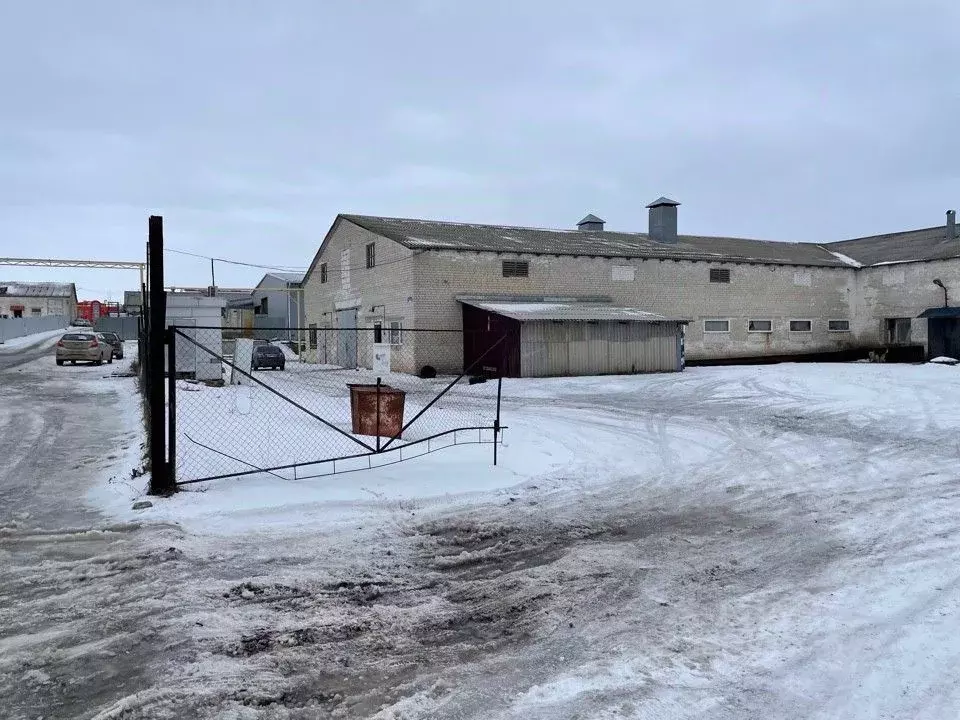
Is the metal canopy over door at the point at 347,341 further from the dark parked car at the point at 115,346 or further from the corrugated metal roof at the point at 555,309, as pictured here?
the dark parked car at the point at 115,346

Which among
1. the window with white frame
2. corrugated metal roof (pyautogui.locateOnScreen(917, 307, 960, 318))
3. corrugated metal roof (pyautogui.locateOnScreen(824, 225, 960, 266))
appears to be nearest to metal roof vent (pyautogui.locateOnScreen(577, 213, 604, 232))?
the window with white frame

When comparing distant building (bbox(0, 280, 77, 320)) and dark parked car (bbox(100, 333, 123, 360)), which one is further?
distant building (bbox(0, 280, 77, 320))

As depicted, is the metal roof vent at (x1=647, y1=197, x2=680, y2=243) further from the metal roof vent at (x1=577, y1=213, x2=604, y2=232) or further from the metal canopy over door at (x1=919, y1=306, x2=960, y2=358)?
the metal canopy over door at (x1=919, y1=306, x2=960, y2=358)

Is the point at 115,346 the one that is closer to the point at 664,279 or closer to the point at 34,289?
the point at 664,279

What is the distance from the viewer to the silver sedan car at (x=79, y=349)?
3072 centimetres

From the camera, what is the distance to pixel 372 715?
3482 mm

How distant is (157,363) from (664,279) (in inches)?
1098

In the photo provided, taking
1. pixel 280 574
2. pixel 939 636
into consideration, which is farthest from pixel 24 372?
pixel 939 636

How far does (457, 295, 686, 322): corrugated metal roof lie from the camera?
25141 mm

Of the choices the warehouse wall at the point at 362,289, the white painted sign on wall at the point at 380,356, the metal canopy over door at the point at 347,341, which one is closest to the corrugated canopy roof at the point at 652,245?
the warehouse wall at the point at 362,289

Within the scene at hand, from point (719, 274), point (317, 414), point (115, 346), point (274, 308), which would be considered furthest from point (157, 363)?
point (274, 308)

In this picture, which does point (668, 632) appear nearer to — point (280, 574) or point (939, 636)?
point (939, 636)

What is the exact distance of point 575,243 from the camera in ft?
106

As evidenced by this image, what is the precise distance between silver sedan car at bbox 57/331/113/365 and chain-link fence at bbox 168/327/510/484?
29.5 feet
